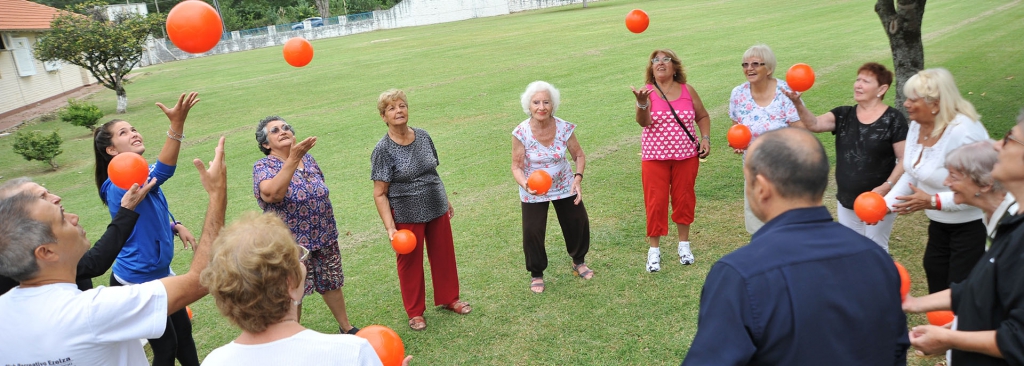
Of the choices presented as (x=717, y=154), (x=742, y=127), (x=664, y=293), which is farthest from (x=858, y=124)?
(x=717, y=154)

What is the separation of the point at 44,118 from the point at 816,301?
27761mm

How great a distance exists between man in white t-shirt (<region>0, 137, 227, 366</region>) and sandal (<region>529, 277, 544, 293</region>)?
372cm

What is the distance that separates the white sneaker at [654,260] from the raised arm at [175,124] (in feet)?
13.8

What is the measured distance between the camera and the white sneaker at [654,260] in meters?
6.22

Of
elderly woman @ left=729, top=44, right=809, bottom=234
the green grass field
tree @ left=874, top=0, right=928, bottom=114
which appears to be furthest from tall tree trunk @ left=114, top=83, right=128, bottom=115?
tree @ left=874, top=0, right=928, bottom=114

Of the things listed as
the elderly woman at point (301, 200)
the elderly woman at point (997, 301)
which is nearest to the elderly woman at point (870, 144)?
the elderly woman at point (997, 301)

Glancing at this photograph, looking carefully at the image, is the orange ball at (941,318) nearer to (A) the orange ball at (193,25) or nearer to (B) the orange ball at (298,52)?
(A) the orange ball at (193,25)

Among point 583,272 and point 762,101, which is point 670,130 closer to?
point 762,101

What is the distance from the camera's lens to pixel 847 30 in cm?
2294

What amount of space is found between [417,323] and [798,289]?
4045mm

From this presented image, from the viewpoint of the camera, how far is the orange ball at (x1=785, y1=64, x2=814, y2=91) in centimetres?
553

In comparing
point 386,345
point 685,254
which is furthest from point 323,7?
point 386,345

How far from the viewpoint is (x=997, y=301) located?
257 centimetres

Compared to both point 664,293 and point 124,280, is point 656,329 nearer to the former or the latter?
point 664,293
